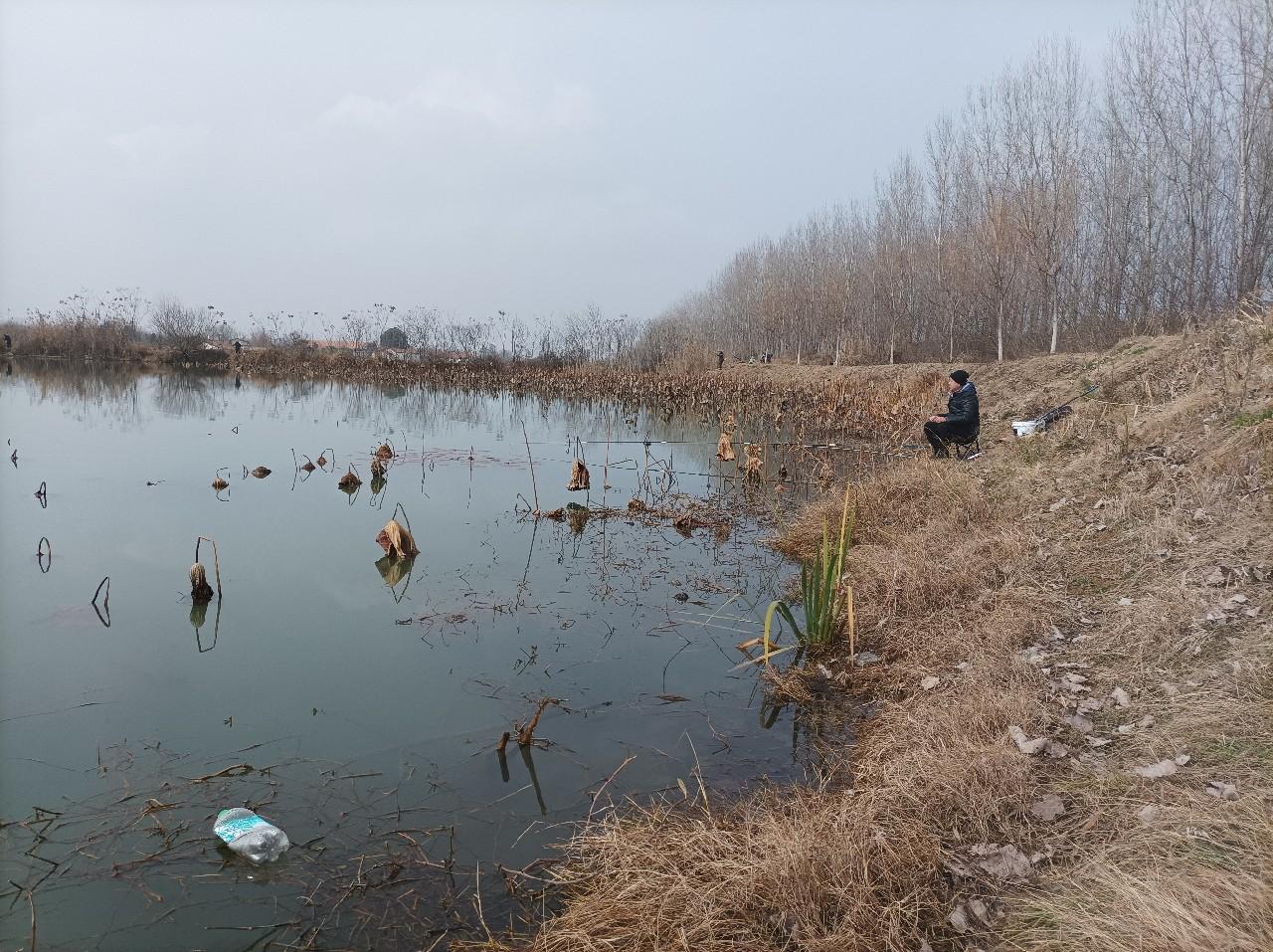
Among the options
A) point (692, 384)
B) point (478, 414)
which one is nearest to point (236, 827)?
point (478, 414)

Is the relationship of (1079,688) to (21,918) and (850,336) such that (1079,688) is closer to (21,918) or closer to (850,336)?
(21,918)

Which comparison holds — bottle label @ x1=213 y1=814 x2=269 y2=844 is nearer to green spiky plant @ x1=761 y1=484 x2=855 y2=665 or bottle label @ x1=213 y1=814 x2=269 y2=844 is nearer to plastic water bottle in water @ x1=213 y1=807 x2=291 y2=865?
plastic water bottle in water @ x1=213 y1=807 x2=291 y2=865

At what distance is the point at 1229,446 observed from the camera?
5.46m

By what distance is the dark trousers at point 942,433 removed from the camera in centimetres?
965

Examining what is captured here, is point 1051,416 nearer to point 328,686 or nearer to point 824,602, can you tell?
point 824,602

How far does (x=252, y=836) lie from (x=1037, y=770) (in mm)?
3184

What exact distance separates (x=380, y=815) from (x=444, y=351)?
110ft

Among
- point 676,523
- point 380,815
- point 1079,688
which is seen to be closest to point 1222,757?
point 1079,688

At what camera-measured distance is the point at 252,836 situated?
3.13 m

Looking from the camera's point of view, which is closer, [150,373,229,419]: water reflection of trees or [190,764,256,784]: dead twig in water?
[190,764,256,784]: dead twig in water

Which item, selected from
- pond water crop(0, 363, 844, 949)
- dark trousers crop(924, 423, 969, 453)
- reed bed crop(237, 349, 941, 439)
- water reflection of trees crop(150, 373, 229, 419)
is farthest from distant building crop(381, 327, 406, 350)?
dark trousers crop(924, 423, 969, 453)

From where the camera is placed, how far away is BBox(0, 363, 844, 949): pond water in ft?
10.1

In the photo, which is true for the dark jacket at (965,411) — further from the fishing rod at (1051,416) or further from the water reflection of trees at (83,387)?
the water reflection of trees at (83,387)

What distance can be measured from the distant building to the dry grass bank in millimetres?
34565
